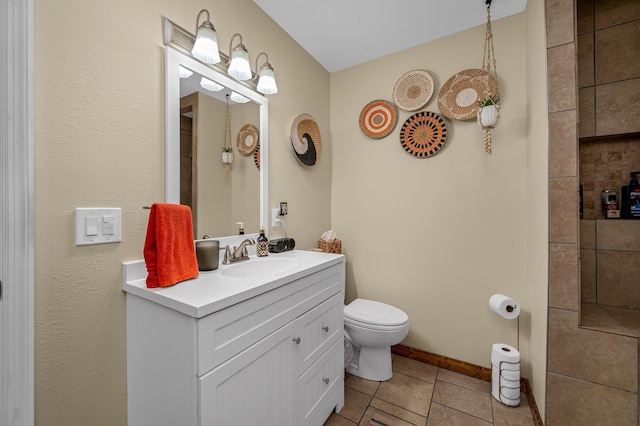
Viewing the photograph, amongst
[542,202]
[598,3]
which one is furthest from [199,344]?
[598,3]

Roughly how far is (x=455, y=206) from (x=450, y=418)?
1307 millimetres

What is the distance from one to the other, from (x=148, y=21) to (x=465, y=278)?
232 centimetres

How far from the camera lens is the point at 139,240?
105 cm

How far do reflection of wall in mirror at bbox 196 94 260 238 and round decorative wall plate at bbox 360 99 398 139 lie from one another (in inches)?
38.3

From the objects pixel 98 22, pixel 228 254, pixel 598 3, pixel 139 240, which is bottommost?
pixel 228 254

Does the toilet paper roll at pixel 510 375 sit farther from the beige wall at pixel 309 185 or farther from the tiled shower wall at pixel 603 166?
the tiled shower wall at pixel 603 166

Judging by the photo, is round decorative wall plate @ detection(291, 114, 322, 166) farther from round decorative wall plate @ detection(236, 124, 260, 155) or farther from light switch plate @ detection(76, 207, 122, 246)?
light switch plate @ detection(76, 207, 122, 246)

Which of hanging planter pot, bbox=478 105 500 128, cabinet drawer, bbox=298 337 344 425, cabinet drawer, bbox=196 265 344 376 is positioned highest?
hanging planter pot, bbox=478 105 500 128

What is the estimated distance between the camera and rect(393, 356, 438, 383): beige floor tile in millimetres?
1818

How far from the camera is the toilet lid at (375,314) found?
5.47 ft

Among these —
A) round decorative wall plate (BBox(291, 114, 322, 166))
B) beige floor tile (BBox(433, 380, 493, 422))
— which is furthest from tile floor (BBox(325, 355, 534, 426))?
round decorative wall plate (BBox(291, 114, 322, 166))

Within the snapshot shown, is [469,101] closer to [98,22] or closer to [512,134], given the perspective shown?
[512,134]

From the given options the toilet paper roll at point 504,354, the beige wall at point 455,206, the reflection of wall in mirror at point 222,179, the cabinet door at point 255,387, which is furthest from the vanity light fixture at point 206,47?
the toilet paper roll at point 504,354

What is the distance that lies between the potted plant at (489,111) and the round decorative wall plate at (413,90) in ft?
1.49
